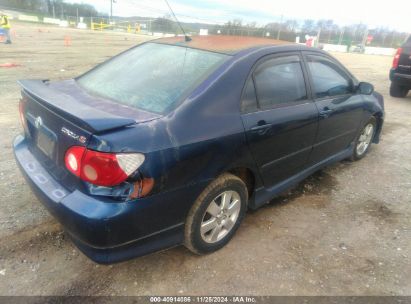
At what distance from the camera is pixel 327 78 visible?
3.75 meters

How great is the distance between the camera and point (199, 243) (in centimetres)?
272

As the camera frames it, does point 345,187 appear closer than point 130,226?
No

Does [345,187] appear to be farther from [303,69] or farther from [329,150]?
[303,69]

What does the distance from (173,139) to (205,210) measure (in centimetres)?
67

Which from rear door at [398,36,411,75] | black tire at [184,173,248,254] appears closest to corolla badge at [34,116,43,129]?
Result: black tire at [184,173,248,254]

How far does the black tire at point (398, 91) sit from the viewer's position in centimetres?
970

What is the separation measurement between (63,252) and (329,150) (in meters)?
2.96

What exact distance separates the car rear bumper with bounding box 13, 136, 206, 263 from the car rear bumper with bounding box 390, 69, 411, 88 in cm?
843

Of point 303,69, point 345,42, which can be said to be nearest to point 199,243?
point 303,69

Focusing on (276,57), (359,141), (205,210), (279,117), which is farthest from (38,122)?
(359,141)

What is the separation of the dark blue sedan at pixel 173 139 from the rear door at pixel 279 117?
1 cm

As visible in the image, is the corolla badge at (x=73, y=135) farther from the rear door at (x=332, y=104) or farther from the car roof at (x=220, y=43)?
the rear door at (x=332, y=104)

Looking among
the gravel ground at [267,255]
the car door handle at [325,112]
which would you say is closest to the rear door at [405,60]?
the gravel ground at [267,255]

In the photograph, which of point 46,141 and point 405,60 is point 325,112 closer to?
point 46,141
